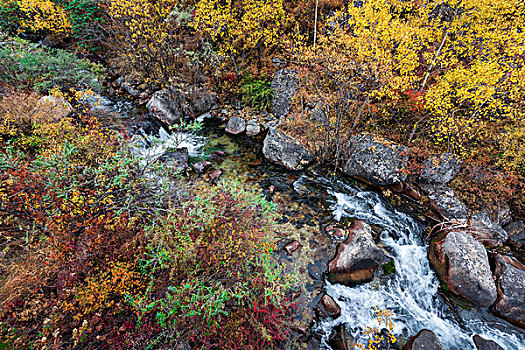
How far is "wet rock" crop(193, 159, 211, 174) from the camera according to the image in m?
10.8

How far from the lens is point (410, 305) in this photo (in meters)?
6.42

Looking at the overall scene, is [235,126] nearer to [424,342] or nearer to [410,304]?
[410,304]

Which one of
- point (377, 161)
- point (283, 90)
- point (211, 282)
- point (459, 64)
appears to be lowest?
point (377, 161)

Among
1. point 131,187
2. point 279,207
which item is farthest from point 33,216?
point 279,207

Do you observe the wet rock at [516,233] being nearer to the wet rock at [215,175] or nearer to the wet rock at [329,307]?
the wet rock at [329,307]

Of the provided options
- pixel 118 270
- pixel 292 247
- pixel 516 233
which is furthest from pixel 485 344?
pixel 118 270

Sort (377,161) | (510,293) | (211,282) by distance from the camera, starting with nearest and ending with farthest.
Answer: (211,282)
(510,293)
(377,161)

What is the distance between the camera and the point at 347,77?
945cm

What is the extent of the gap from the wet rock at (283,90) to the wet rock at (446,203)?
9.51 m

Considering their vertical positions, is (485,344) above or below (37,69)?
below

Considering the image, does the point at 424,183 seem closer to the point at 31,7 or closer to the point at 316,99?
the point at 316,99

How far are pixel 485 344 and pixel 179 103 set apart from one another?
17924 millimetres

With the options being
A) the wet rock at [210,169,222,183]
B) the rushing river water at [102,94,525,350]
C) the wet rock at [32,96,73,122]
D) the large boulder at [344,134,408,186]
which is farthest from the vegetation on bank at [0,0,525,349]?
the wet rock at [210,169,222,183]

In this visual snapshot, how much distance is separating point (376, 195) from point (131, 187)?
1001 cm
